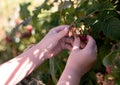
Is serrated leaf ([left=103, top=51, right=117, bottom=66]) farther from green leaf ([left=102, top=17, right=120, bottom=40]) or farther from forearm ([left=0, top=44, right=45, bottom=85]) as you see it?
forearm ([left=0, top=44, right=45, bottom=85])

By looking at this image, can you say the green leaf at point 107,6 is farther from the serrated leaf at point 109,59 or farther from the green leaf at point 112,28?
the serrated leaf at point 109,59

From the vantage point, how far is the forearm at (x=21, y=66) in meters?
1.81

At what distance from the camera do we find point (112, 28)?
179 centimetres

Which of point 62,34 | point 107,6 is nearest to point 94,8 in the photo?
point 107,6

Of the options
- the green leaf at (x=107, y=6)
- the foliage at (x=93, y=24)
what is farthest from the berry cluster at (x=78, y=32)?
the green leaf at (x=107, y=6)

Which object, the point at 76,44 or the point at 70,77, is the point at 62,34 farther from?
the point at 70,77

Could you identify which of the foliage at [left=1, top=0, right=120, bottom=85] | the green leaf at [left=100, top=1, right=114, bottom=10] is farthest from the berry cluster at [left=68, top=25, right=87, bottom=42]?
the green leaf at [left=100, top=1, right=114, bottom=10]

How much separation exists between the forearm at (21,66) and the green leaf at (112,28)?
0.87 ft

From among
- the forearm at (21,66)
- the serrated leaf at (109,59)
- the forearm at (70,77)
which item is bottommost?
the forearm at (70,77)

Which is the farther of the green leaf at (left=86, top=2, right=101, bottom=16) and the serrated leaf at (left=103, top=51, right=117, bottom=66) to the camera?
the green leaf at (left=86, top=2, right=101, bottom=16)

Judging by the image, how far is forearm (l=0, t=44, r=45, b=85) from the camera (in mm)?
1809

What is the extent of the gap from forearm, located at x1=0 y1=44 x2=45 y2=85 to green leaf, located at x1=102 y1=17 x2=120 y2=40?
0.27 metres

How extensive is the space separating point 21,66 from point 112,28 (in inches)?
15.4

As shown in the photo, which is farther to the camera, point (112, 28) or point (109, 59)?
point (112, 28)
